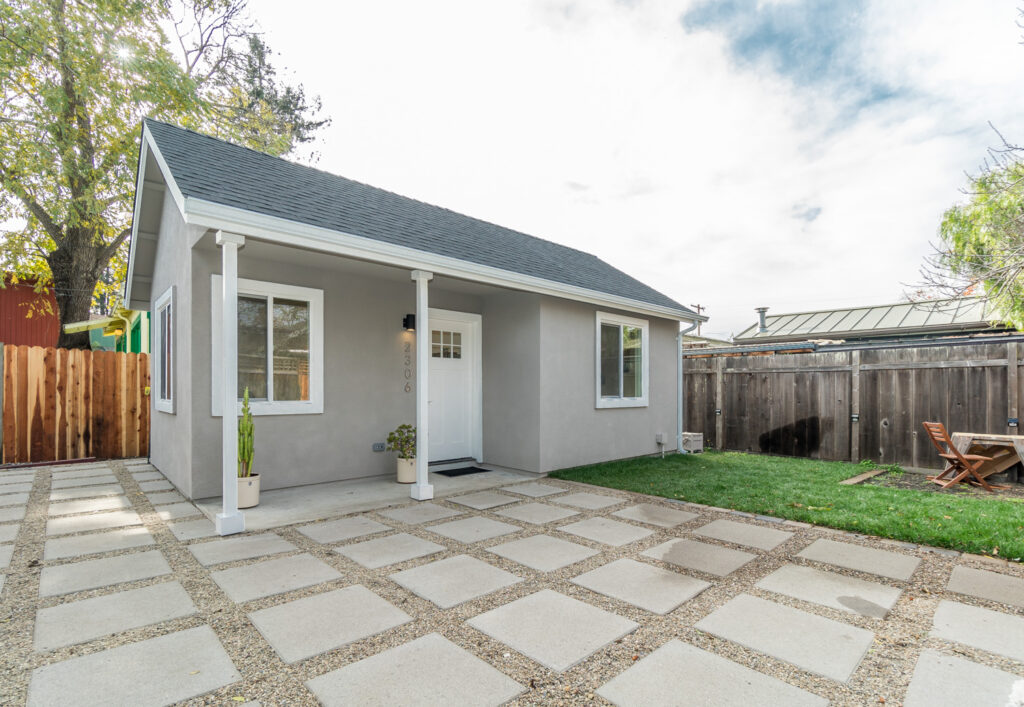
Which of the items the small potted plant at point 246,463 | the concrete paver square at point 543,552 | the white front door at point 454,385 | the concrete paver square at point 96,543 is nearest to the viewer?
the concrete paver square at point 543,552

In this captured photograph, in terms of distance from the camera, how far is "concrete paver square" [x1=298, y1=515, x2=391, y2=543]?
158 inches

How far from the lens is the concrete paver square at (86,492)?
5398 millimetres

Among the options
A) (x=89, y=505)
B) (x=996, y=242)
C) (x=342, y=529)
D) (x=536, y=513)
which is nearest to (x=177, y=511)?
(x=89, y=505)

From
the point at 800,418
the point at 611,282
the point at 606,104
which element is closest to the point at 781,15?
the point at 606,104

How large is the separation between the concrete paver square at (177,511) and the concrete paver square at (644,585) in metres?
3.78

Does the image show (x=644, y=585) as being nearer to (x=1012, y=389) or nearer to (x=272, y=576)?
(x=272, y=576)

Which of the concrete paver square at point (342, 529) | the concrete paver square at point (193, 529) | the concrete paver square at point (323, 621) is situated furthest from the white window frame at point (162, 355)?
the concrete paver square at point (323, 621)

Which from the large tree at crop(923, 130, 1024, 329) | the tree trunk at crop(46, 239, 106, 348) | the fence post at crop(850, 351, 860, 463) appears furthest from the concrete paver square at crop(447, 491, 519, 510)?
the tree trunk at crop(46, 239, 106, 348)

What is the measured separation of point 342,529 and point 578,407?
3894 mm

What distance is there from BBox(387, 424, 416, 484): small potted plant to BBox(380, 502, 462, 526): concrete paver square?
1041mm

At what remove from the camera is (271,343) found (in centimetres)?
555

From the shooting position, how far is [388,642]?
7.83ft

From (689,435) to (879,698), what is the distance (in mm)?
7182

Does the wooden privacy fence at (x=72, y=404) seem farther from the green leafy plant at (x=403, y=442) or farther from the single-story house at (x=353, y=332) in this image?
the green leafy plant at (x=403, y=442)
